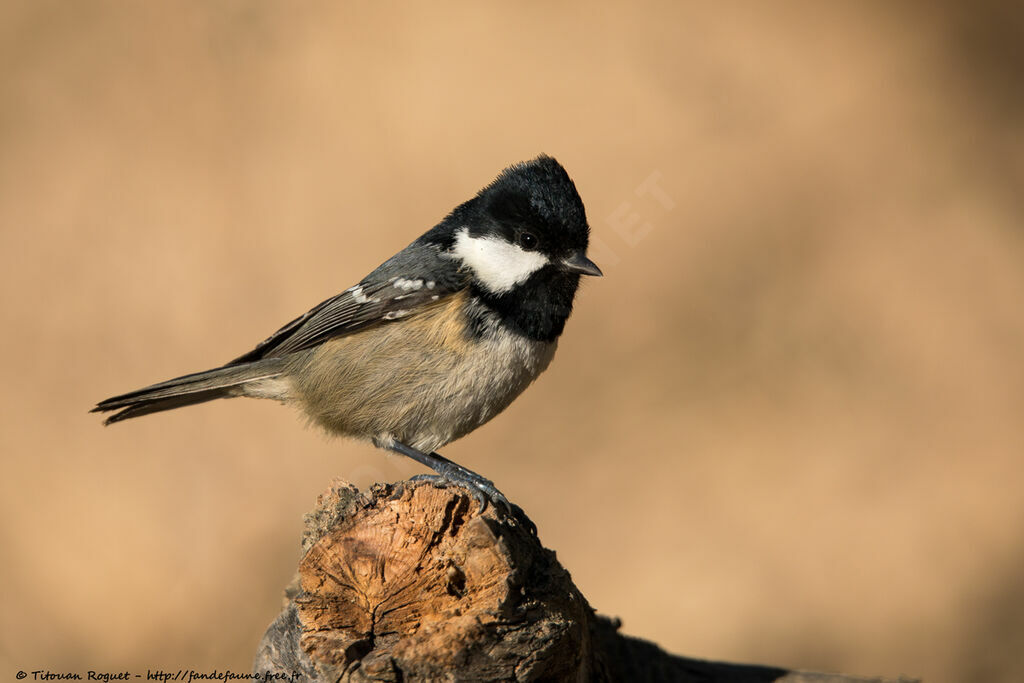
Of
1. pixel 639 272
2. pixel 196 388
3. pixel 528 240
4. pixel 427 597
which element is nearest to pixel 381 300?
pixel 528 240

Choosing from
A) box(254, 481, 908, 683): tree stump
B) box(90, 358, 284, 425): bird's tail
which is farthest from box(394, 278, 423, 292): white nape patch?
box(254, 481, 908, 683): tree stump

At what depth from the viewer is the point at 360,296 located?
382cm

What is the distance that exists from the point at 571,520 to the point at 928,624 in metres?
2.20

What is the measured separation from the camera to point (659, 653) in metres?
3.54

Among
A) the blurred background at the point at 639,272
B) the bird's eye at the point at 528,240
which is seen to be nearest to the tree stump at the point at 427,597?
the bird's eye at the point at 528,240

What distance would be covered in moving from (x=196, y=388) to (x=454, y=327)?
50.8 inches

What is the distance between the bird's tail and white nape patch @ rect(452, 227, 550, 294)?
105 centimetres

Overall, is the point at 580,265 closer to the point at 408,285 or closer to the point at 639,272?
the point at 408,285

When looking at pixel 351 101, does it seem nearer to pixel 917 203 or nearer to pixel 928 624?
pixel 917 203

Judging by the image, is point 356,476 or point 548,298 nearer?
point 548,298

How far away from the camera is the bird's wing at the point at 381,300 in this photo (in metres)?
3.58

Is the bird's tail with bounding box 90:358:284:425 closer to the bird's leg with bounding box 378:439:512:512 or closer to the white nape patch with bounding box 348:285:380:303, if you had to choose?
the white nape patch with bounding box 348:285:380:303

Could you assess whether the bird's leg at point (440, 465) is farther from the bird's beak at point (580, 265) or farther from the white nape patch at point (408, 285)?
the bird's beak at point (580, 265)

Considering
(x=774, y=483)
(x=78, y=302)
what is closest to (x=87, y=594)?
(x=78, y=302)
